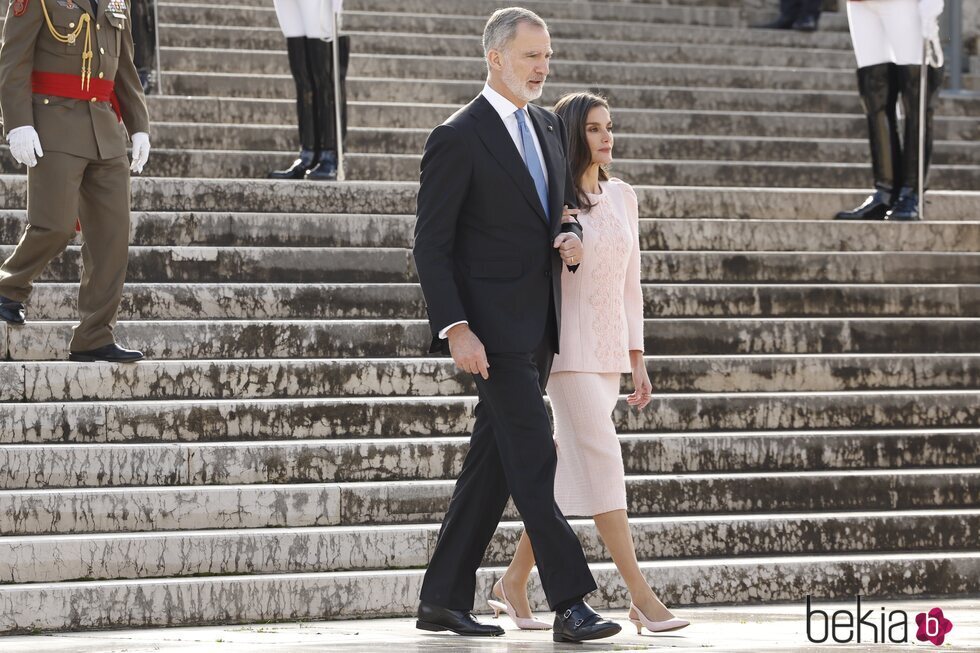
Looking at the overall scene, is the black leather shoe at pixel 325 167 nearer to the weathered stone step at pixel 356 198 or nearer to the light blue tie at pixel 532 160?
the weathered stone step at pixel 356 198

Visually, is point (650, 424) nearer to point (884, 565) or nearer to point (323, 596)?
point (884, 565)

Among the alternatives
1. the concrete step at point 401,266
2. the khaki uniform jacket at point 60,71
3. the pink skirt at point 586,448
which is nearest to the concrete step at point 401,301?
the concrete step at point 401,266

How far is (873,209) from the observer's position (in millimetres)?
8773

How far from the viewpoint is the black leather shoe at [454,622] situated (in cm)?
474

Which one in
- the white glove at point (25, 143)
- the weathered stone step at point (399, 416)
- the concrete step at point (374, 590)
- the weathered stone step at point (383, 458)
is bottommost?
the concrete step at point (374, 590)

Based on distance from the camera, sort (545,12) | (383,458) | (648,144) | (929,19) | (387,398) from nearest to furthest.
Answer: (383,458) → (387,398) → (929,19) → (648,144) → (545,12)

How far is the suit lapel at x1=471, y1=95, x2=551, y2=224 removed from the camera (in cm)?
470

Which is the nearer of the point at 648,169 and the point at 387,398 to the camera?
the point at 387,398

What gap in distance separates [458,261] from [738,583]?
65.2 inches

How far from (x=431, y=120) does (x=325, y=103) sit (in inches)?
41.6

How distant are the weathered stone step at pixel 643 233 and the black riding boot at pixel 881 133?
1.31 ft

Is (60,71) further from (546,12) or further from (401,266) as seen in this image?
(546,12)

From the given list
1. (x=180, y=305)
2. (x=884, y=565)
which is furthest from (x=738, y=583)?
(x=180, y=305)

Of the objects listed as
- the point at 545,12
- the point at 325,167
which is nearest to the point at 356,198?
the point at 325,167
